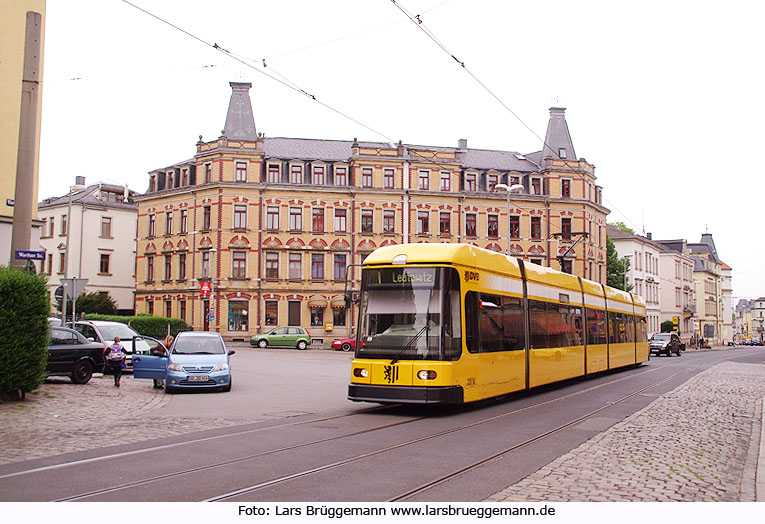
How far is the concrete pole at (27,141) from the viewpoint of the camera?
14.6 metres

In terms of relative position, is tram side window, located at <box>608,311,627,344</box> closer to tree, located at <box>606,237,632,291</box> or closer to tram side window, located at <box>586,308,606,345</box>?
tram side window, located at <box>586,308,606,345</box>

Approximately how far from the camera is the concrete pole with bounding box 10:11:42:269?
1455 cm

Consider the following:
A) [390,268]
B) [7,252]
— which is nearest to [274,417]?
[390,268]

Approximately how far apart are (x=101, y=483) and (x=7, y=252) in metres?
19.7

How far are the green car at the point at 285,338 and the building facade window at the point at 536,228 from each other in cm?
2167

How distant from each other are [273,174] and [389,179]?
A: 9.02 metres

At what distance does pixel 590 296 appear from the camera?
23.9 meters

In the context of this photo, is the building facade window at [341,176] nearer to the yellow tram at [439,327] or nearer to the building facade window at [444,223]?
the building facade window at [444,223]

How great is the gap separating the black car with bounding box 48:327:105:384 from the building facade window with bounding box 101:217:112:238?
1897 inches

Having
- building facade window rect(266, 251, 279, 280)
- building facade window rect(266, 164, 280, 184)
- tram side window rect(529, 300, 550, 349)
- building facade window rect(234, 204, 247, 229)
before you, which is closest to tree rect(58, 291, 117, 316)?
building facade window rect(234, 204, 247, 229)

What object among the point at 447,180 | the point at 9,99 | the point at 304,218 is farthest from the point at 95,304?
the point at 9,99

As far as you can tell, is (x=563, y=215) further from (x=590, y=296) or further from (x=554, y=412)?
(x=554, y=412)

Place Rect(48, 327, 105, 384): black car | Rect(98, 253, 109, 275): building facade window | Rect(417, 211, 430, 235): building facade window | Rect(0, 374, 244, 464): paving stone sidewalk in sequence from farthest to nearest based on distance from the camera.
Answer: Rect(98, 253, 109, 275): building facade window < Rect(417, 211, 430, 235): building facade window < Rect(48, 327, 105, 384): black car < Rect(0, 374, 244, 464): paving stone sidewalk

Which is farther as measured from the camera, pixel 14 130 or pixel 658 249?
pixel 658 249
